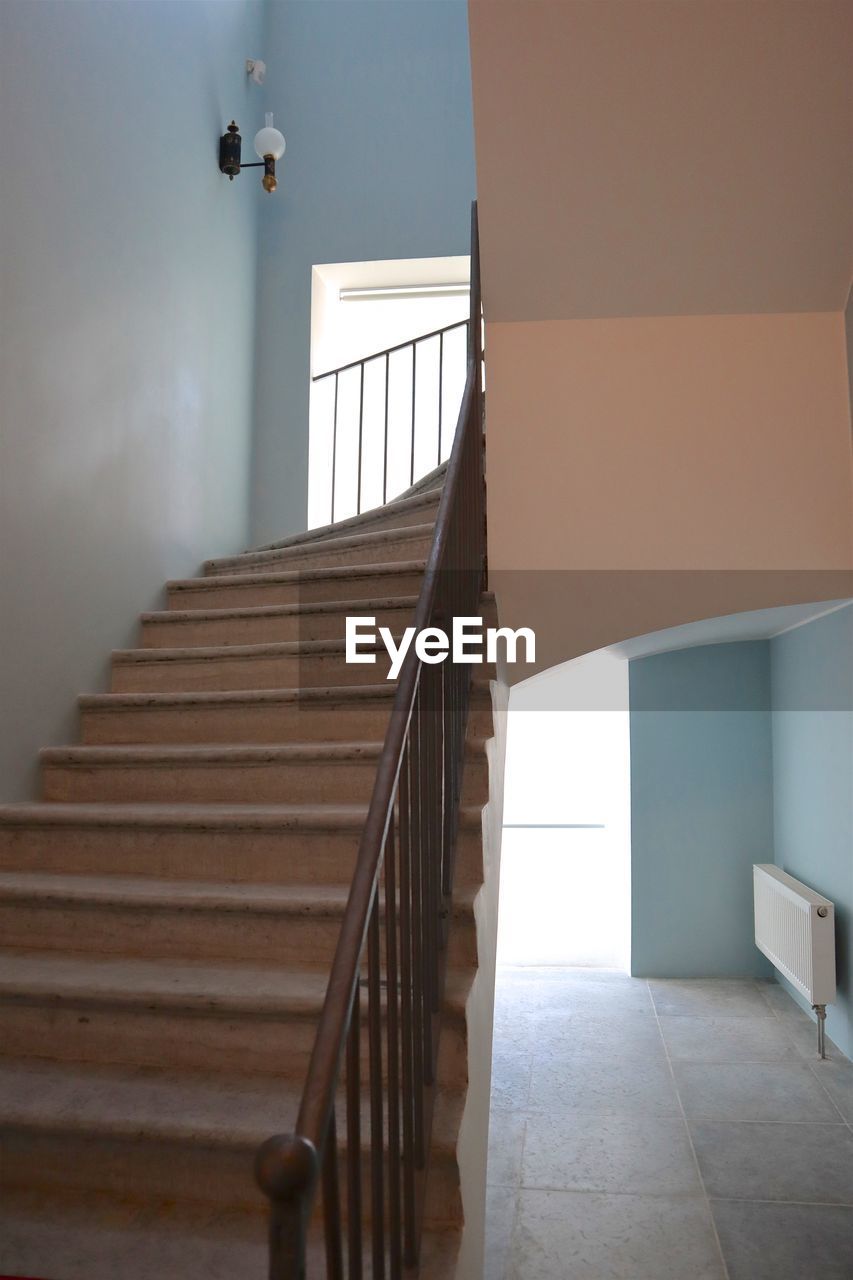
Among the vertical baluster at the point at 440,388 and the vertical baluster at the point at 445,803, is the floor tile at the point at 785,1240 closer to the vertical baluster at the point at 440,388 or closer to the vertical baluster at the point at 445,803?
the vertical baluster at the point at 445,803

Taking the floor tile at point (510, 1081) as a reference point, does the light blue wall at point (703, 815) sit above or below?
above

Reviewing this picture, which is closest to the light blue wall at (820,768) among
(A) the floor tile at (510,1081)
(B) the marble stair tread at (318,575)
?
(A) the floor tile at (510,1081)

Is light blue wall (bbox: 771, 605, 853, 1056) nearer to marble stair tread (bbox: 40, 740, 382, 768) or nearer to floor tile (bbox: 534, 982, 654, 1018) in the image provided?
floor tile (bbox: 534, 982, 654, 1018)

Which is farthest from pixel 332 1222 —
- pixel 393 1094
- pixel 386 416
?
pixel 386 416

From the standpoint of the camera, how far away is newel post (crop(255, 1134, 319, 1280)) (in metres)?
0.98

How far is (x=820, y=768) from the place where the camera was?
193 inches

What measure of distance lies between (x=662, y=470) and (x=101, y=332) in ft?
7.23

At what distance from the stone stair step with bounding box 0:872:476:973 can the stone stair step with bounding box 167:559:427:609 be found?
1.40 meters

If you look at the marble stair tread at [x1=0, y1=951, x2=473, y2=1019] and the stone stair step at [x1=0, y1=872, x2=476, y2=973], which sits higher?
the stone stair step at [x1=0, y1=872, x2=476, y2=973]

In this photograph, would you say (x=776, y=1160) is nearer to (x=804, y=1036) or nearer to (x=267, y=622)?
(x=804, y=1036)

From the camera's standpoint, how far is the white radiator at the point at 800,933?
4551 millimetres

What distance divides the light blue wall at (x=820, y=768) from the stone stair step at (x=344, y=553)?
1903mm

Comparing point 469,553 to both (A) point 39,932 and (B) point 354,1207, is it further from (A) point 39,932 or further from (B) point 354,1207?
(B) point 354,1207

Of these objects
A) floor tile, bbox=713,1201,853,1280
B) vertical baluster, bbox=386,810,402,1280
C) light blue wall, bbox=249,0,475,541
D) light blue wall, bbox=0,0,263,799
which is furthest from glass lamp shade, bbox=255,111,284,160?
floor tile, bbox=713,1201,853,1280
